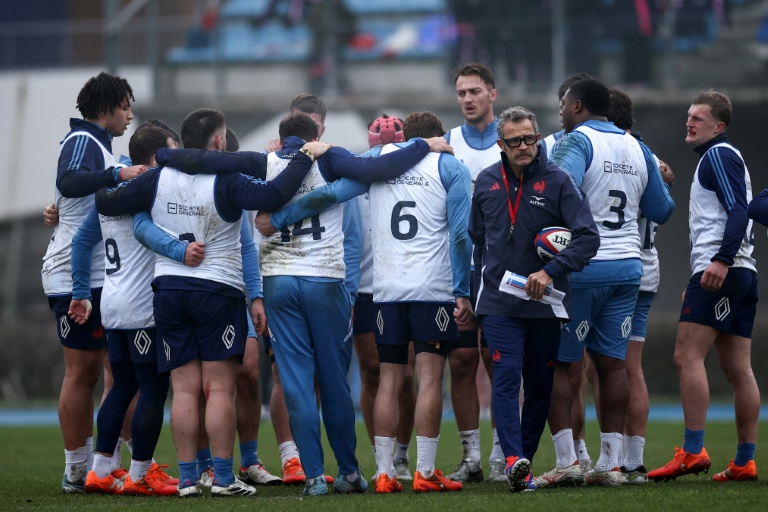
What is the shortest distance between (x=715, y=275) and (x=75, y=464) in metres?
4.40

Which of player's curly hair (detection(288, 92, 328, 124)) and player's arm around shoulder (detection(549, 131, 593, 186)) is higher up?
player's curly hair (detection(288, 92, 328, 124))

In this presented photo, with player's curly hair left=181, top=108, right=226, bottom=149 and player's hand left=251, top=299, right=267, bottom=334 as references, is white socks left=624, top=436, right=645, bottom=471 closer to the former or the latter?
player's hand left=251, top=299, right=267, bottom=334

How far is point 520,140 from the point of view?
7.06 m

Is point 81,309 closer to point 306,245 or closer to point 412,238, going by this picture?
point 306,245

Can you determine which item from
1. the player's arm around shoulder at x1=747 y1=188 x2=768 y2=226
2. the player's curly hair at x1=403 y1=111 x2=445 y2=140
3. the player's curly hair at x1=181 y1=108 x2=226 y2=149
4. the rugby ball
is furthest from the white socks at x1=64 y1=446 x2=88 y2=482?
the player's arm around shoulder at x1=747 y1=188 x2=768 y2=226

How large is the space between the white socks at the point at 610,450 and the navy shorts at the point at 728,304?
939 millimetres

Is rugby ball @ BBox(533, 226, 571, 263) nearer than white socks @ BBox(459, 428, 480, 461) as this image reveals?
Yes

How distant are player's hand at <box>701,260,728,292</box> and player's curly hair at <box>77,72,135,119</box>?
407 cm

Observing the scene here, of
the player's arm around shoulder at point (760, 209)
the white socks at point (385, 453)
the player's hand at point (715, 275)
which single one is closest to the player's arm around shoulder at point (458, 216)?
the white socks at point (385, 453)

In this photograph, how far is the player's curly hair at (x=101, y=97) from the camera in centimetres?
818

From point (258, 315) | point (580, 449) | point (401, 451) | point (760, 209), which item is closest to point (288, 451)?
point (401, 451)

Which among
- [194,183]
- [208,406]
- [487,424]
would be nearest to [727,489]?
[208,406]

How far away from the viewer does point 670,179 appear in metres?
8.45

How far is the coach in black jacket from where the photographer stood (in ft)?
22.8
